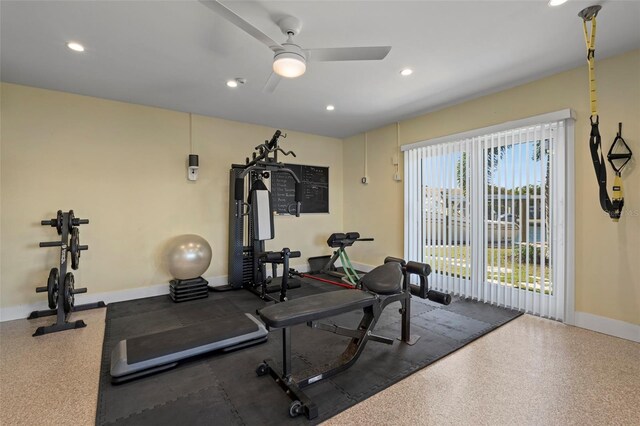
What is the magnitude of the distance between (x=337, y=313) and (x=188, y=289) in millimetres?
2722

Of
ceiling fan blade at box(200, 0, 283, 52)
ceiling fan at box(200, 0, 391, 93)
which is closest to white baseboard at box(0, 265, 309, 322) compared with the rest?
ceiling fan at box(200, 0, 391, 93)

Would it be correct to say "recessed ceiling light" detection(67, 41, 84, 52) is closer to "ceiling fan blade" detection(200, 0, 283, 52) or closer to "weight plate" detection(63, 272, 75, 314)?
"ceiling fan blade" detection(200, 0, 283, 52)

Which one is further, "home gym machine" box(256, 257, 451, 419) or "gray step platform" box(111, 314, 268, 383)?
"gray step platform" box(111, 314, 268, 383)

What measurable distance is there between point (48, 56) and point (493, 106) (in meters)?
4.93

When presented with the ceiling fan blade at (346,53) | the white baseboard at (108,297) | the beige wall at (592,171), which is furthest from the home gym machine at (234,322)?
the beige wall at (592,171)

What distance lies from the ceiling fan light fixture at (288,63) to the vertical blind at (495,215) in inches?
112

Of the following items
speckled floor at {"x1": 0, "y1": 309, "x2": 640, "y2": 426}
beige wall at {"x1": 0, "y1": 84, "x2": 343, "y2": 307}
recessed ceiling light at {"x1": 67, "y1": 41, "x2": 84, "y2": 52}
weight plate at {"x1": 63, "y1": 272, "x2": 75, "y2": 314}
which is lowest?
speckled floor at {"x1": 0, "y1": 309, "x2": 640, "y2": 426}

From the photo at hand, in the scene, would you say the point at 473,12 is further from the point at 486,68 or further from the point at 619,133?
the point at 619,133

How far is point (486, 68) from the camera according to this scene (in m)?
3.06

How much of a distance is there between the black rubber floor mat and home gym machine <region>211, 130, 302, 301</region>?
68cm

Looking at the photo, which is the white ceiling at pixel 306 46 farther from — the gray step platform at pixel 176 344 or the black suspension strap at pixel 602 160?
the gray step platform at pixel 176 344

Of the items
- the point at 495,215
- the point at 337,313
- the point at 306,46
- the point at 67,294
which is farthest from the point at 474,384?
the point at 67,294

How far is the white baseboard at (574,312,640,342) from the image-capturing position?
2.72m

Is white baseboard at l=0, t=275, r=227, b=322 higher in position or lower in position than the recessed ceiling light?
lower
